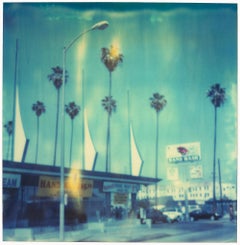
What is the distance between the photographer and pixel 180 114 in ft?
63.0

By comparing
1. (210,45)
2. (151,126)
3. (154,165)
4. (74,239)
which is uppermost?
(210,45)

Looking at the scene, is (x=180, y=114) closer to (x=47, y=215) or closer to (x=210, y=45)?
(x=210, y=45)

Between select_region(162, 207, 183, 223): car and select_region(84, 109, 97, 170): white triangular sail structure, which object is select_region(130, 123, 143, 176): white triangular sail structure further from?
select_region(162, 207, 183, 223): car

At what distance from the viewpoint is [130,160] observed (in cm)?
1953

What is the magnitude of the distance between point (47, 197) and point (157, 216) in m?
3.78

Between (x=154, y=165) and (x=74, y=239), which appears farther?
(x=154, y=165)

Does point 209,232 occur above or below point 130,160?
below

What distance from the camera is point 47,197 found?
19203mm

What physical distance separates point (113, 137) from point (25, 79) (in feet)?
11.5

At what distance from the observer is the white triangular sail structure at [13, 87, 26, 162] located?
19219 millimetres

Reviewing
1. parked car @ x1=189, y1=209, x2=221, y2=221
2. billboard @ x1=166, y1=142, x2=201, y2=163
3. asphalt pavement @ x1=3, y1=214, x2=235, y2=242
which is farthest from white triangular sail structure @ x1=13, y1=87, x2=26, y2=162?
parked car @ x1=189, y1=209, x2=221, y2=221

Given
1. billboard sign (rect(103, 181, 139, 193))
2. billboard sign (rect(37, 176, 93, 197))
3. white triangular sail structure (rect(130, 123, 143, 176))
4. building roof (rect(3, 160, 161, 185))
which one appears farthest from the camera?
billboard sign (rect(103, 181, 139, 193))

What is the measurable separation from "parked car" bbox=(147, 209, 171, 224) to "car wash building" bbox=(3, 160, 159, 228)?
22.6 inches

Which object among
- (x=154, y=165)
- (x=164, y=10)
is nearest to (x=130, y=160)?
(x=154, y=165)
